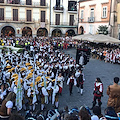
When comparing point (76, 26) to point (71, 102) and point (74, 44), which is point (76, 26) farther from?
point (71, 102)

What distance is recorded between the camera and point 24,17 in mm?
34250

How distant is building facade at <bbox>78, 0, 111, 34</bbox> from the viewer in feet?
93.4

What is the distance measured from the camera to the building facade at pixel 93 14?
2847cm

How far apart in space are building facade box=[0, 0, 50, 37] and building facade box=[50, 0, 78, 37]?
119 centimetres

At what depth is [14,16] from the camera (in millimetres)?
33719

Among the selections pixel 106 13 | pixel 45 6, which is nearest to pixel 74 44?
pixel 106 13

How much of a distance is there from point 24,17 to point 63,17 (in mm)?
7948

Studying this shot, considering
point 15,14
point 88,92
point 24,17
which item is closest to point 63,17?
point 24,17

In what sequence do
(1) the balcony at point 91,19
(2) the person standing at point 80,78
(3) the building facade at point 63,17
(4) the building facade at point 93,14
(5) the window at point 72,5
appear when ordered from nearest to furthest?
(2) the person standing at point 80,78
(4) the building facade at point 93,14
(1) the balcony at point 91,19
(3) the building facade at point 63,17
(5) the window at point 72,5

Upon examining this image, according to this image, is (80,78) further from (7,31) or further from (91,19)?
(7,31)

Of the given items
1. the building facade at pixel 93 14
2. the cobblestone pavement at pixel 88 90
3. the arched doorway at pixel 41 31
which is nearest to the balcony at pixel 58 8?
the building facade at pixel 93 14

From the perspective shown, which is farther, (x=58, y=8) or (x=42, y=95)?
(x=58, y=8)

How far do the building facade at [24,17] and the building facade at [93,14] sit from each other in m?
6.78

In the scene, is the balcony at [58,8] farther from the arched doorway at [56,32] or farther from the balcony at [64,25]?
the arched doorway at [56,32]
